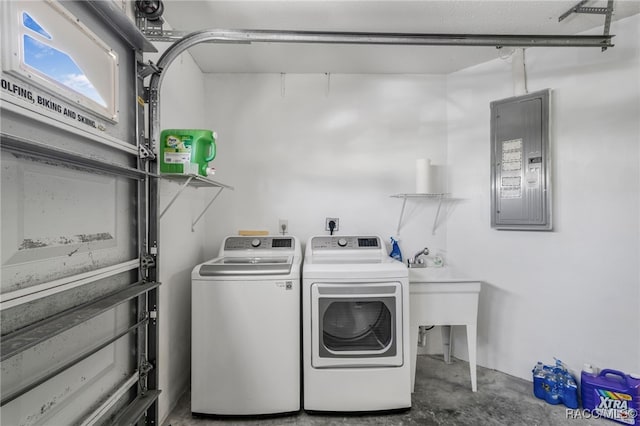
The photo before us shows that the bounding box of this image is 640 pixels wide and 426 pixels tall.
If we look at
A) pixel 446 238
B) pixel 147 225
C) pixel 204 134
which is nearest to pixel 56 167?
pixel 147 225

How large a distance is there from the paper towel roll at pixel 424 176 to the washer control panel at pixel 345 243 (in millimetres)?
619

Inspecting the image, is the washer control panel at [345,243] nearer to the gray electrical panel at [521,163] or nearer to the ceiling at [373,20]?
the gray electrical panel at [521,163]

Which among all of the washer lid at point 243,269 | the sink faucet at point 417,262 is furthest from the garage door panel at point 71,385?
the sink faucet at point 417,262

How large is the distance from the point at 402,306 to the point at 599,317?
1.45 m

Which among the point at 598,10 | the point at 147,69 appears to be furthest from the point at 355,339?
the point at 598,10

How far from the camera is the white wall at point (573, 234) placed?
72.1 inches

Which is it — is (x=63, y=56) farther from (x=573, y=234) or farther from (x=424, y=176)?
(x=573, y=234)

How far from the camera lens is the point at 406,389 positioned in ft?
5.92

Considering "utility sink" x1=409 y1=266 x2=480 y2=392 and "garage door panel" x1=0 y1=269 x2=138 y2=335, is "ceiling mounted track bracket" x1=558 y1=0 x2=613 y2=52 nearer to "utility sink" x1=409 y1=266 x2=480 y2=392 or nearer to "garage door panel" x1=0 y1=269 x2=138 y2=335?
"utility sink" x1=409 y1=266 x2=480 y2=392

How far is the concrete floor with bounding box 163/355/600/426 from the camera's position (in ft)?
5.77

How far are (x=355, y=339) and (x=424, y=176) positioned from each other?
4.92 feet

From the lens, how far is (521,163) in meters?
2.18

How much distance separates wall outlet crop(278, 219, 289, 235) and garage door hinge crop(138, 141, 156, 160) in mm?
1246

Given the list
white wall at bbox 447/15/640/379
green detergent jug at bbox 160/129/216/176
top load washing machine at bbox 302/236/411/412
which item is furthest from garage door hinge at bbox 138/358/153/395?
white wall at bbox 447/15/640/379
